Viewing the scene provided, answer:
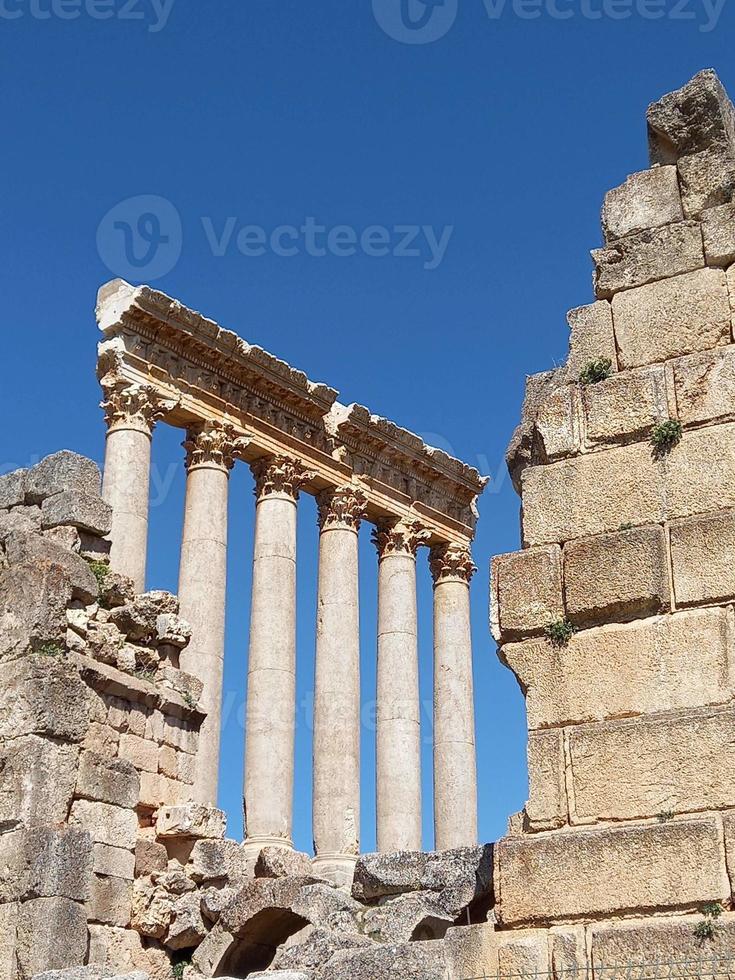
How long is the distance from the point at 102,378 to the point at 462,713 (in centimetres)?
1225

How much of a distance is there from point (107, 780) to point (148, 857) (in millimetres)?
1413

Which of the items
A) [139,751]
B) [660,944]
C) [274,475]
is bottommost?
[660,944]

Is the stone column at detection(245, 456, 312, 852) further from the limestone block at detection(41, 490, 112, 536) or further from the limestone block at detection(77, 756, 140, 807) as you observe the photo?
the limestone block at detection(41, 490, 112, 536)

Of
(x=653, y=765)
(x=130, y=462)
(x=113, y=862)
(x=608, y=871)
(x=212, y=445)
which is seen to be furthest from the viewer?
(x=212, y=445)

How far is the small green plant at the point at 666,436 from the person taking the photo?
8016mm

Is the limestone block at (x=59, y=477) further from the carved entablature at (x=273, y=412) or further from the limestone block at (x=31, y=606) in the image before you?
the carved entablature at (x=273, y=412)

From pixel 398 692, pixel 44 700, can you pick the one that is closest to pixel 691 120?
pixel 44 700

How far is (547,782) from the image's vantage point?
7621 millimetres

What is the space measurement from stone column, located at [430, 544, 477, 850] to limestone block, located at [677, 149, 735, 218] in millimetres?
24091

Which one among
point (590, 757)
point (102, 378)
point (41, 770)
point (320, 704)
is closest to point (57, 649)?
point (41, 770)

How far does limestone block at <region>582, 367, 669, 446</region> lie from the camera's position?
26.8 ft

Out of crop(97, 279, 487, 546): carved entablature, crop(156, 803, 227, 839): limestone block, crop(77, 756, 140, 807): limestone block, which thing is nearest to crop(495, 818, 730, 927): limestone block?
crop(77, 756, 140, 807): limestone block

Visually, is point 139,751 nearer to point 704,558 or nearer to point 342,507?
point 704,558

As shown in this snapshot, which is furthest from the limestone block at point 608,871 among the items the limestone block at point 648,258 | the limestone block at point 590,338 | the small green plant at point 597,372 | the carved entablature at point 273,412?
the carved entablature at point 273,412
